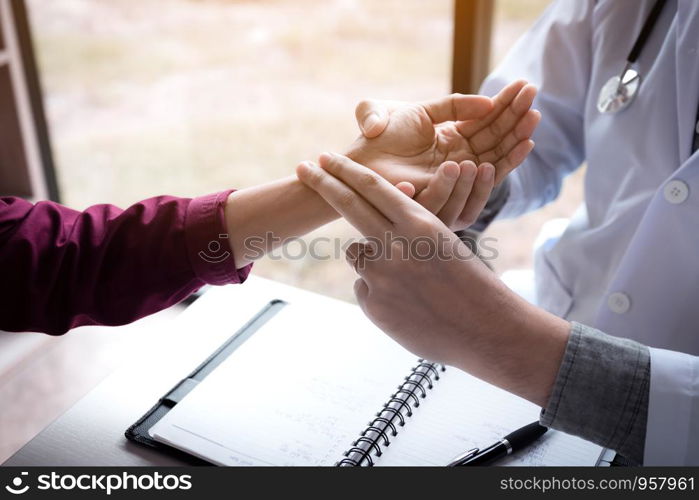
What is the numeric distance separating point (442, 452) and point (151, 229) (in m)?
0.50

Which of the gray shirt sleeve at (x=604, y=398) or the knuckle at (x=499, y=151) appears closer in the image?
the gray shirt sleeve at (x=604, y=398)

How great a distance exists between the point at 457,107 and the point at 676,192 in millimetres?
332

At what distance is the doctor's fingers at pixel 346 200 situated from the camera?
85 centimetres

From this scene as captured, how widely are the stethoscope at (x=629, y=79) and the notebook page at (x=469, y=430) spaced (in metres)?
0.49

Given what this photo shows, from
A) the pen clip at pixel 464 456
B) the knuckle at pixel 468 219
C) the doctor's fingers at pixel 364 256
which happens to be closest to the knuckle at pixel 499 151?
the knuckle at pixel 468 219

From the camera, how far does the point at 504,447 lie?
815mm

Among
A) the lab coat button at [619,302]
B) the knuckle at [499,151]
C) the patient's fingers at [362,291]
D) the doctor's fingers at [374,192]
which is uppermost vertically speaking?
the doctor's fingers at [374,192]

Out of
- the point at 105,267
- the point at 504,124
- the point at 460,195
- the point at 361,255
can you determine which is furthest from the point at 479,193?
the point at 105,267

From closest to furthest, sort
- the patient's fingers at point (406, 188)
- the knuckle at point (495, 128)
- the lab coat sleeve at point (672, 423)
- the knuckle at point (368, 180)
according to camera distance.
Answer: the lab coat sleeve at point (672, 423), the knuckle at point (368, 180), the patient's fingers at point (406, 188), the knuckle at point (495, 128)

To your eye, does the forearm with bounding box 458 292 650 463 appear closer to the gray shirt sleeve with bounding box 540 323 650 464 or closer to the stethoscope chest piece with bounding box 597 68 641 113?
the gray shirt sleeve with bounding box 540 323 650 464

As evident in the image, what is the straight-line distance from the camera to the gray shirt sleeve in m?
0.77

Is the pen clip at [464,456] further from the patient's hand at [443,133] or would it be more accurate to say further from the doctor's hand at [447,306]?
the patient's hand at [443,133]

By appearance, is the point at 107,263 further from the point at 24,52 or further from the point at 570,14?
the point at 24,52

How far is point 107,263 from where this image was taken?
38.4 inches
